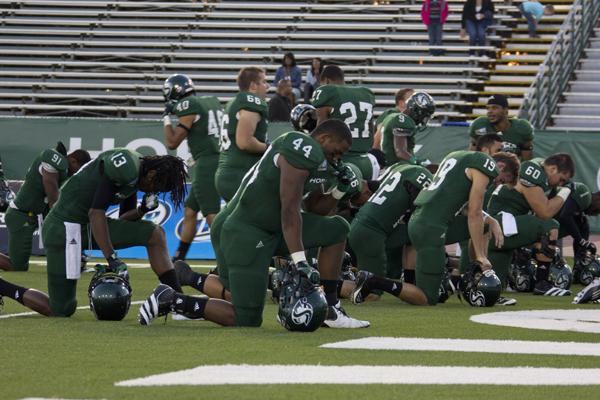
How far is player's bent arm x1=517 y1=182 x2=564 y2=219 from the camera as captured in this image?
11234 mm

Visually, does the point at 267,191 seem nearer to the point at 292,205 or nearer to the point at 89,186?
the point at 292,205

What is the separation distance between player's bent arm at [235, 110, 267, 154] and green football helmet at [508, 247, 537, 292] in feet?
8.33

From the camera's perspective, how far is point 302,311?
737 cm

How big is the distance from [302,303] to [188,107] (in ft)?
18.7

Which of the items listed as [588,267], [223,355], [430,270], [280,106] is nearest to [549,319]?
[430,270]

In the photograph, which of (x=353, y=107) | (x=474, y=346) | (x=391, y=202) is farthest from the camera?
(x=353, y=107)

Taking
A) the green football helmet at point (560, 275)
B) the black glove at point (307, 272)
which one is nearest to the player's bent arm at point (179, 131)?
the green football helmet at point (560, 275)

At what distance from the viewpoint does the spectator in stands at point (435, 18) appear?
22.1m

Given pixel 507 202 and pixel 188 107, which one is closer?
pixel 507 202

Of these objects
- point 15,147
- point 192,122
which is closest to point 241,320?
point 192,122

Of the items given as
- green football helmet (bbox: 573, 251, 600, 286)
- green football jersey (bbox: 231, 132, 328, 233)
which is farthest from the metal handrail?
green football jersey (bbox: 231, 132, 328, 233)

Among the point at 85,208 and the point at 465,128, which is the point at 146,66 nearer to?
the point at 465,128

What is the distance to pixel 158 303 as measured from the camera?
7.77m

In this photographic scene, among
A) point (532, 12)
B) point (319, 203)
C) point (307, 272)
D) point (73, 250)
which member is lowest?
point (73, 250)
